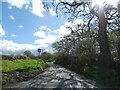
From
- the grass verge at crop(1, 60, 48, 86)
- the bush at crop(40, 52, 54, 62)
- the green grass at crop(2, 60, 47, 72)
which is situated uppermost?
the bush at crop(40, 52, 54, 62)

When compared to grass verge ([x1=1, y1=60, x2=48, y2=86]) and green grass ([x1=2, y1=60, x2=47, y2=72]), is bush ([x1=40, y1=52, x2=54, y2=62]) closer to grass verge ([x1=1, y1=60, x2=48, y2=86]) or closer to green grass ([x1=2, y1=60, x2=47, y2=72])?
green grass ([x1=2, y1=60, x2=47, y2=72])

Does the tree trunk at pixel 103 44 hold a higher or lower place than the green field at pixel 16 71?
higher

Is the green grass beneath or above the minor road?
above

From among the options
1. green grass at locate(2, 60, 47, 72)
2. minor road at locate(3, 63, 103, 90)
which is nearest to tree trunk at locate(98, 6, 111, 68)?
minor road at locate(3, 63, 103, 90)

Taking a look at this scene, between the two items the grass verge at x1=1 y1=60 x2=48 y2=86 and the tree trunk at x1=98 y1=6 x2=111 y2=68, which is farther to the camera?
the tree trunk at x1=98 y1=6 x2=111 y2=68

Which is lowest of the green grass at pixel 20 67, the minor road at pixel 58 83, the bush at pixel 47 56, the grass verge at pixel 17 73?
the minor road at pixel 58 83

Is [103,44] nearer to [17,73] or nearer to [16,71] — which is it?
[16,71]

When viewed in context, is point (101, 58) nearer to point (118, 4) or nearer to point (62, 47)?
point (118, 4)

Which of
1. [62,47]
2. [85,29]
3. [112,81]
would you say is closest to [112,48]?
[85,29]

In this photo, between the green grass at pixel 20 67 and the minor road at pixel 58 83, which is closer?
the minor road at pixel 58 83

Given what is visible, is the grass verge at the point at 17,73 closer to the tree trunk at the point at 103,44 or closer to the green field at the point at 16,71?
the green field at the point at 16,71

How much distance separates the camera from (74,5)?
32.0 meters

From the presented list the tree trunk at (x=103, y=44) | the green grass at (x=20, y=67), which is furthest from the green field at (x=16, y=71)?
the tree trunk at (x=103, y=44)

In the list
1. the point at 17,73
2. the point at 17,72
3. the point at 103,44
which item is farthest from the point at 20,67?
the point at 103,44
